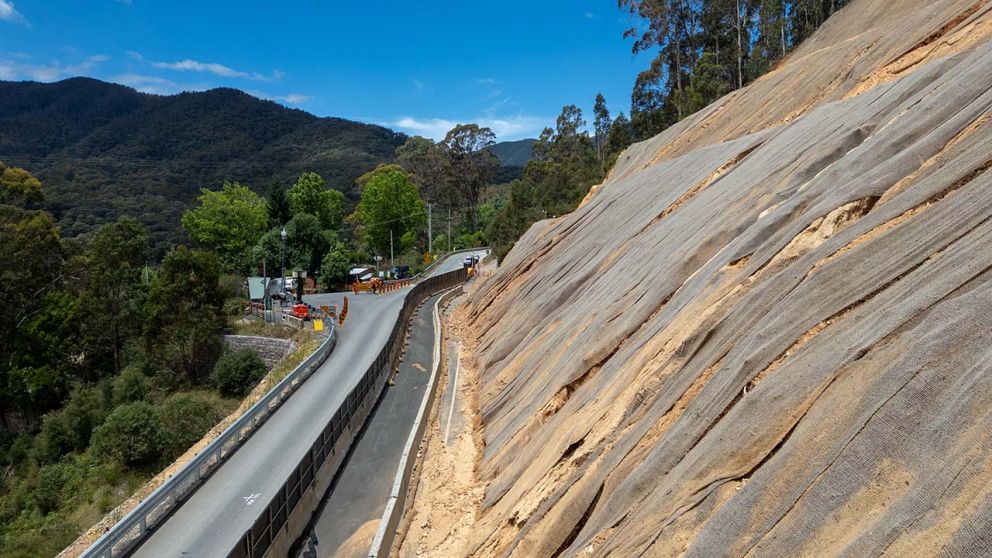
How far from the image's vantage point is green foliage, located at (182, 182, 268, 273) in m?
70.6

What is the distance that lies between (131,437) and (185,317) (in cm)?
1191

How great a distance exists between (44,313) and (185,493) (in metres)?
31.6

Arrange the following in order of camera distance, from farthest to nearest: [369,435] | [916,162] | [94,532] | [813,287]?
[369,435] → [94,532] → [916,162] → [813,287]

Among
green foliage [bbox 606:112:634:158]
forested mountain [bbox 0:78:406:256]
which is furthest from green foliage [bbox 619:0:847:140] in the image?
forested mountain [bbox 0:78:406:256]

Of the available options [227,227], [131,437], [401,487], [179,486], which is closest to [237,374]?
[131,437]

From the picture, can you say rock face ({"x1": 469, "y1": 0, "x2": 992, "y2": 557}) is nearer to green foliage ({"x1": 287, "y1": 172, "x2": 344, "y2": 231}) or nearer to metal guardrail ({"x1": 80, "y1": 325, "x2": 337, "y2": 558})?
metal guardrail ({"x1": 80, "y1": 325, "x2": 337, "y2": 558})

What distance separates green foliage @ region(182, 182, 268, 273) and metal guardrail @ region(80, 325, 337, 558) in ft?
176

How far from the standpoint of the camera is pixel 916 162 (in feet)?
31.3

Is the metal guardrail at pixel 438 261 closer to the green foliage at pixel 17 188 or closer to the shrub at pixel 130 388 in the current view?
the shrub at pixel 130 388

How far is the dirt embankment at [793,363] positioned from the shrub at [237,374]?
19.1m

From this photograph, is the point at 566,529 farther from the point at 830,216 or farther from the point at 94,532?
the point at 94,532

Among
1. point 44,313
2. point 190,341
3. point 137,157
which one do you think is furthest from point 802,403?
point 137,157

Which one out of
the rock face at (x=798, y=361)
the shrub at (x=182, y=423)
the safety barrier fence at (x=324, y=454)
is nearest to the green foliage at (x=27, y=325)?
the shrub at (x=182, y=423)

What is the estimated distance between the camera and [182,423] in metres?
25.3
